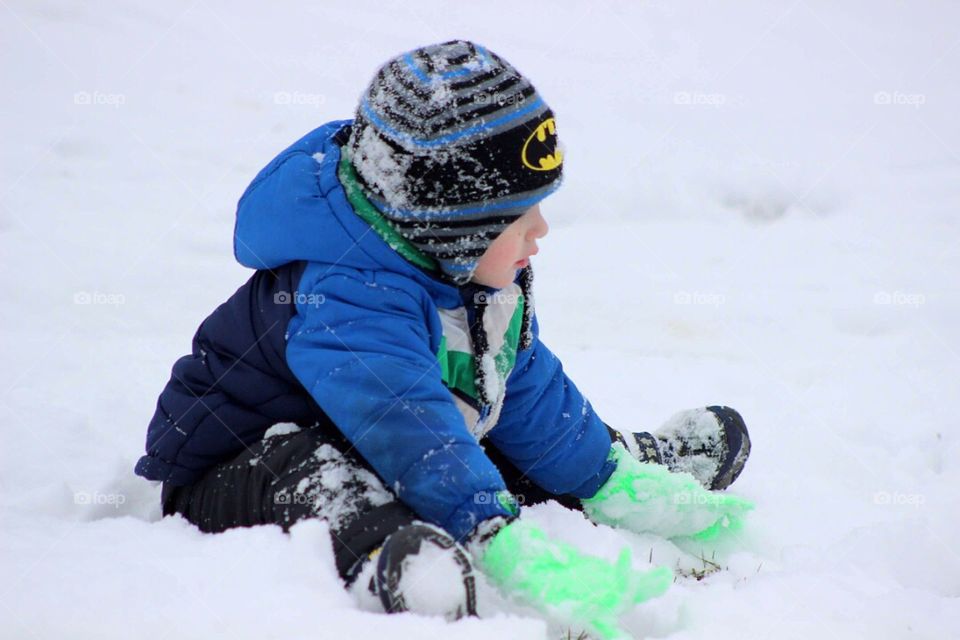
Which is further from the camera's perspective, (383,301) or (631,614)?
(383,301)

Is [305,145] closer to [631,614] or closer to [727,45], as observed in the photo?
[631,614]

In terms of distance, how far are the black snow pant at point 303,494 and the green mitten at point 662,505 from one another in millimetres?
760

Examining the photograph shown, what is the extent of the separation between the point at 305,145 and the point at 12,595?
3.51 feet

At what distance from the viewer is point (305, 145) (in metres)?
2.08

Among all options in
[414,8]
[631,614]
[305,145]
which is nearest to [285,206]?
[305,145]

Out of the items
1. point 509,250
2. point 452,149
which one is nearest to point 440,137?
point 452,149

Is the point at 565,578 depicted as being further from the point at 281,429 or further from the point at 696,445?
the point at 696,445

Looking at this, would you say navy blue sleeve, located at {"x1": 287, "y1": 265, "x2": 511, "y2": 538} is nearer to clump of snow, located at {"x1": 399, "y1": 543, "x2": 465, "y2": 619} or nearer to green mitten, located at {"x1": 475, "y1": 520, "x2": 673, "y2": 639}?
green mitten, located at {"x1": 475, "y1": 520, "x2": 673, "y2": 639}

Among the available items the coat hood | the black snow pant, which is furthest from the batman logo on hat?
the black snow pant

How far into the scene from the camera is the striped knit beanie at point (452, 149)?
182 centimetres

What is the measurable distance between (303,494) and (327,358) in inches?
9.5

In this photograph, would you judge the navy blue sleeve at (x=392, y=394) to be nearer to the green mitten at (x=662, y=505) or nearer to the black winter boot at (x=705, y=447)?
the green mitten at (x=662, y=505)

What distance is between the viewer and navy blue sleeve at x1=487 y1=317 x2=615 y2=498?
235 cm

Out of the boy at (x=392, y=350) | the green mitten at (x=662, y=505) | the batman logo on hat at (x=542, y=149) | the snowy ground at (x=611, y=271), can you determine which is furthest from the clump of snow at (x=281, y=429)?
the green mitten at (x=662, y=505)
